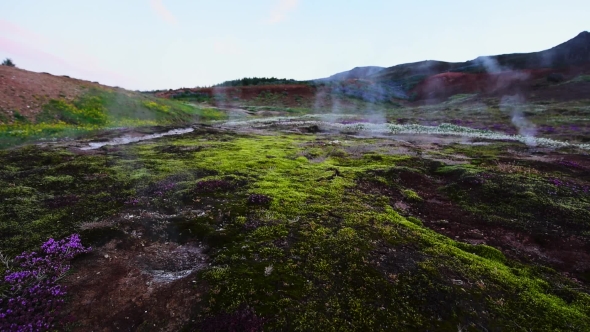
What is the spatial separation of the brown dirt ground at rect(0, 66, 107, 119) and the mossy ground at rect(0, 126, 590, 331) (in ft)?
40.9

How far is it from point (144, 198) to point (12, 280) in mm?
4117

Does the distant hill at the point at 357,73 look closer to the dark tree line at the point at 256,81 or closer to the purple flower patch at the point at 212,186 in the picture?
the dark tree line at the point at 256,81

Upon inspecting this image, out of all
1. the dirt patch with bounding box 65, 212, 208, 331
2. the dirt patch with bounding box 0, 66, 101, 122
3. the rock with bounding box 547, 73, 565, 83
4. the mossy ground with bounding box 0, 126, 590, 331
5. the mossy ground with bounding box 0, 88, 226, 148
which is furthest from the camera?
the rock with bounding box 547, 73, 565, 83

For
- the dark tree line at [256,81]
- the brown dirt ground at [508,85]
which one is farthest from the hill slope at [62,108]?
the brown dirt ground at [508,85]

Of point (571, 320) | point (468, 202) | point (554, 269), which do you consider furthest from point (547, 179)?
point (571, 320)

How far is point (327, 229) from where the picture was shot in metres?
7.18

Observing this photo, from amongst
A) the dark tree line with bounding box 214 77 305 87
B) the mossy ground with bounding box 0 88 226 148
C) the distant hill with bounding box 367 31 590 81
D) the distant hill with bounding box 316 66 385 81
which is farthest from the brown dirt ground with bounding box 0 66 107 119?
the distant hill with bounding box 316 66 385 81

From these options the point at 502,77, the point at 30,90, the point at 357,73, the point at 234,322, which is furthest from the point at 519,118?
the point at 357,73

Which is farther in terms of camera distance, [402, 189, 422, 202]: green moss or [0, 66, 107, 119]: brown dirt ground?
[0, 66, 107, 119]: brown dirt ground

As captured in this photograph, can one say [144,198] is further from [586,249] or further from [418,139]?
[418,139]

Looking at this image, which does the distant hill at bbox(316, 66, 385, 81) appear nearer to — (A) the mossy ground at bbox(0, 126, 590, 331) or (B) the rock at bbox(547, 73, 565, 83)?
(B) the rock at bbox(547, 73, 565, 83)

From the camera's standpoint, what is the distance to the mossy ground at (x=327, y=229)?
15.8 ft

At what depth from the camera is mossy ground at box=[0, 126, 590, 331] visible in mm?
4801

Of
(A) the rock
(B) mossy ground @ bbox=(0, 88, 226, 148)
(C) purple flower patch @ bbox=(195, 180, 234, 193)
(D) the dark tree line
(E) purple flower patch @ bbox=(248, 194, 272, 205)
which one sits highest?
(D) the dark tree line
